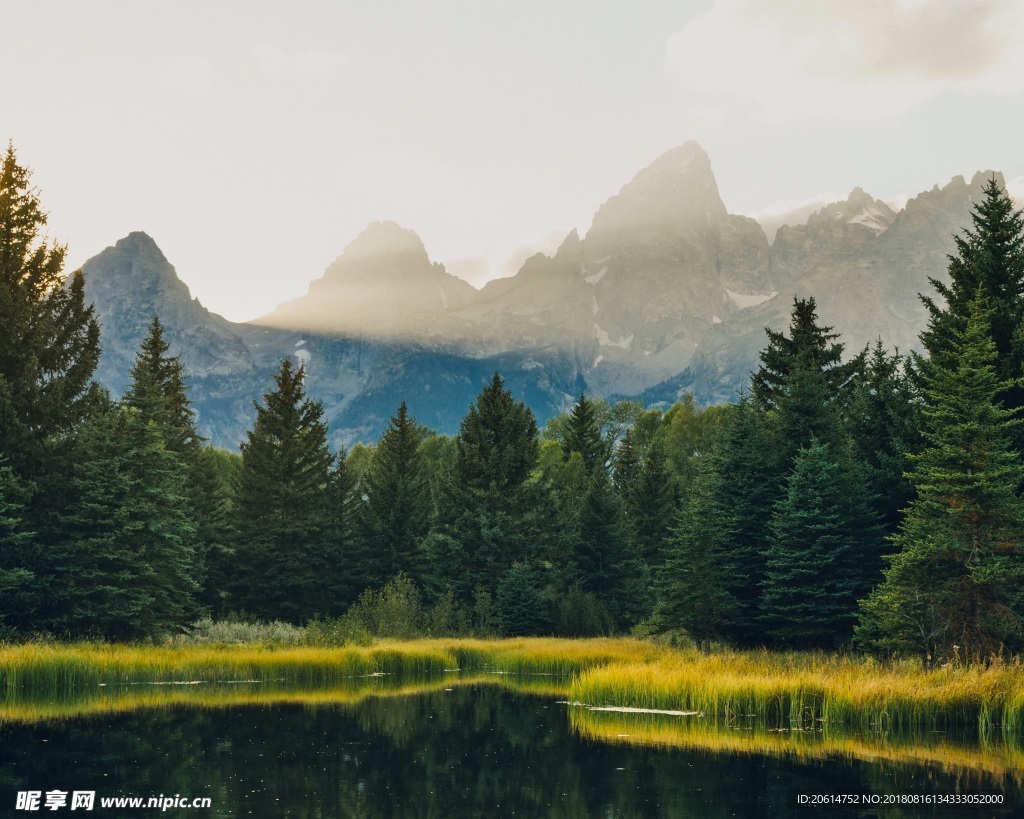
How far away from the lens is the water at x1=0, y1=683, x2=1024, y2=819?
14.1 metres

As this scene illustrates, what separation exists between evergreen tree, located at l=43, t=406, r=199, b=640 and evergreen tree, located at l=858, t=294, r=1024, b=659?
28.1m

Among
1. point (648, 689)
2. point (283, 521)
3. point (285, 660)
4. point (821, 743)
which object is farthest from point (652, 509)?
point (821, 743)

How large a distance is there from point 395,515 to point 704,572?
2910cm

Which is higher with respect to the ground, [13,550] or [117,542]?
[117,542]

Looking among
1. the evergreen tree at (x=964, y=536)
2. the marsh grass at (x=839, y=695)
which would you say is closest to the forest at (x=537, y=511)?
the evergreen tree at (x=964, y=536)

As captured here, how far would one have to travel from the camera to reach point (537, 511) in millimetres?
62562

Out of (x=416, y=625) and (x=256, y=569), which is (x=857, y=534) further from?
(x=256, y=569)

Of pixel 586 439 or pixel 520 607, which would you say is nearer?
pixel 520 607

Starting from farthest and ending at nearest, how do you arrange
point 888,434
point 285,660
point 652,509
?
point 652,509
point 888,434
point 285,660

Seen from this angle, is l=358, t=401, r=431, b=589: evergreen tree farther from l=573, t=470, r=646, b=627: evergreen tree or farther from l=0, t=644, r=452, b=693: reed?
l=0, t=644, r=452, b=693: reed

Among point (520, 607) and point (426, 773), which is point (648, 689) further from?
point (520, 607)

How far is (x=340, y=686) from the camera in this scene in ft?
110

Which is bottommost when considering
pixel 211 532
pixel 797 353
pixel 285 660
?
pixel 285 660
